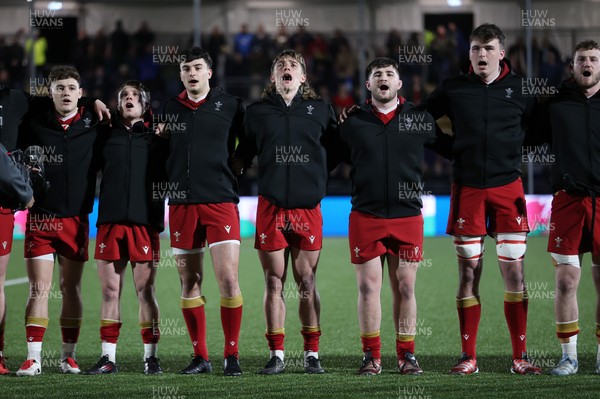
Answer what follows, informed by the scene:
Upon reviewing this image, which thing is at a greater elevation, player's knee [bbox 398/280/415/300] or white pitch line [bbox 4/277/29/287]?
player's knee [bbox 398/280/415/300]

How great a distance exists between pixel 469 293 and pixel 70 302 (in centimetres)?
297

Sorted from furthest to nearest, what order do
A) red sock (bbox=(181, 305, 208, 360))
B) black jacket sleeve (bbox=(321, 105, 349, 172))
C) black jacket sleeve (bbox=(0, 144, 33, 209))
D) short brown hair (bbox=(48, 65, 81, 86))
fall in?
short brown hair (bbox=(48, 65, 81, 86)) < black jacket sleeve (bbox=(321, 105, 349, 172)) < red sock (bbox=(181, 305, 208, 360)) < black jacket sleeve (bbox=(0, 144, 33, 209))

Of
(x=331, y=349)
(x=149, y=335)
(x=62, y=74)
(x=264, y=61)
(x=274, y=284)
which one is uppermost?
(x=264, y=61)

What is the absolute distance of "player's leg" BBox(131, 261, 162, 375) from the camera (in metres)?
7.42

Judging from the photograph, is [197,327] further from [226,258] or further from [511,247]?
[511,247]

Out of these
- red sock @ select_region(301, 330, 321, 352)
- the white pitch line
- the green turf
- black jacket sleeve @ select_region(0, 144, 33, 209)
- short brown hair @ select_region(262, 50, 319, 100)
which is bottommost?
the green turf

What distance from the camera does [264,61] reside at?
21750mm

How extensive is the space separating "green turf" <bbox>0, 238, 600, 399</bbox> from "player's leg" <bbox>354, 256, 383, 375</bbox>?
12cm

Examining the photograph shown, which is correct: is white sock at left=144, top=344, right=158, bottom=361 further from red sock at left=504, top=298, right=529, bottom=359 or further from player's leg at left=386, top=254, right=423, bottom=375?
red sock at left=504, top=298, right=529, bottom=359

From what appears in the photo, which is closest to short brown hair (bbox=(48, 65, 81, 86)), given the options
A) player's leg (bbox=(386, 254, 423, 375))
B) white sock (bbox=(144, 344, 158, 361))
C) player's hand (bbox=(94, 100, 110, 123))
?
player's hand (bbox=(94, 100, 110, 123))

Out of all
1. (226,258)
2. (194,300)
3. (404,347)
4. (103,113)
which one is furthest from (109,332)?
(404,347)

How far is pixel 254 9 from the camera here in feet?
82.8

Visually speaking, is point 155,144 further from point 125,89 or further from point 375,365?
point 375,365

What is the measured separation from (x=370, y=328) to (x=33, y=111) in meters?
3.06
